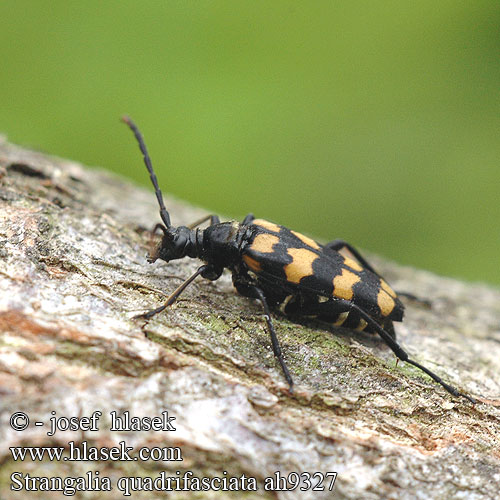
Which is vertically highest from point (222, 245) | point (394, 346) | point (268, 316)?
point (222, 245)

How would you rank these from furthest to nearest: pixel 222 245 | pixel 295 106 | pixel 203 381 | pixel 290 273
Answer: pixel 295 106
pixel 222 245
pixel 290 273
pixel 203 381

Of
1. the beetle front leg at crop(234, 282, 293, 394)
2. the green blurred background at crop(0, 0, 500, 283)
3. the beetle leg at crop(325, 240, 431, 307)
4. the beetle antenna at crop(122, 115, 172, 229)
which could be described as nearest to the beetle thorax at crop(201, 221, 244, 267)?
the beetle front leg at crop(234, 282, 293, 394)

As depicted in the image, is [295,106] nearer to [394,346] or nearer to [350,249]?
[350,249]

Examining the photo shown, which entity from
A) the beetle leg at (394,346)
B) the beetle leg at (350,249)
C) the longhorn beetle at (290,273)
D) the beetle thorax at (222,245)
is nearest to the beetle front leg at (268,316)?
the longhorn beetle at (290,273)

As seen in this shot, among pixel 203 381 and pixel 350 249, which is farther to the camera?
pixel 350 249

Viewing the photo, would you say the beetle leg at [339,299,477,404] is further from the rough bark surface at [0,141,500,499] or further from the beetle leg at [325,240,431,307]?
the beetle leg at [325,240,431,307]

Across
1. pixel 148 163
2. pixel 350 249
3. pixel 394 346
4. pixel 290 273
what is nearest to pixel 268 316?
pixel 290 273

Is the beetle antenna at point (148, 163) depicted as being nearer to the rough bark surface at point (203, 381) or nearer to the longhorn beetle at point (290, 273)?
the longhorn beetle at point (290, 273)

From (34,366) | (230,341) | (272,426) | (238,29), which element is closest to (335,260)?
(230,341)

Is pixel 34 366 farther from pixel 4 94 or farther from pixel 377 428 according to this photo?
pixel 4 94
